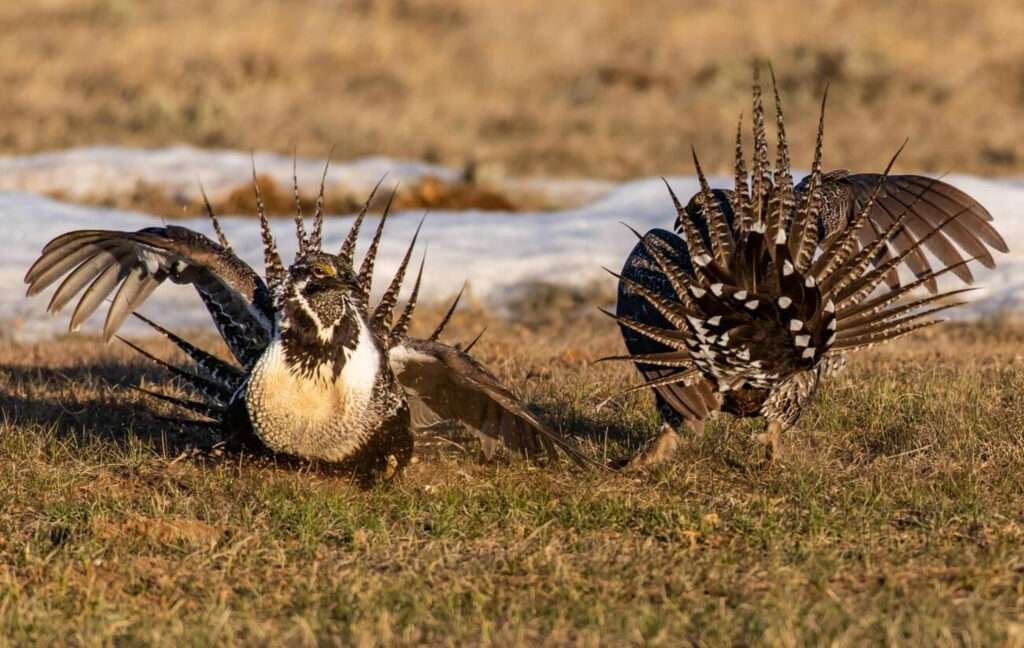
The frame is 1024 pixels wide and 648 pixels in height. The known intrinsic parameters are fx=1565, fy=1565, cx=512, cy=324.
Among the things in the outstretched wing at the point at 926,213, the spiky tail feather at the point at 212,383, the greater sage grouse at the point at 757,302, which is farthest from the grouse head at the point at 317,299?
the outstretched wing at the point at 926,213

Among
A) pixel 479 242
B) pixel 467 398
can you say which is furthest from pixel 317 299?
pixel 479 242

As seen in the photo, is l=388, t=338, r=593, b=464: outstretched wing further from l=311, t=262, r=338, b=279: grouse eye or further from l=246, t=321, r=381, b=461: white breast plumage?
l=311, t=262, r=338, b=279: grouse eye

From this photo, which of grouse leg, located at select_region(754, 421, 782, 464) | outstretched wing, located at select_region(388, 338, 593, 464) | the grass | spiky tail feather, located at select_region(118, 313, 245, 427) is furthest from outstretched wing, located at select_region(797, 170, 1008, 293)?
spiky tail feather, located at select_region(118, 313, 245, 427)

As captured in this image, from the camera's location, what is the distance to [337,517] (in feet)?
16.9

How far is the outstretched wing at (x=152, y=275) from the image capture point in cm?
556

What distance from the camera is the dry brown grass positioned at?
53.1 ft

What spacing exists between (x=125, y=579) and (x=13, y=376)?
3.31m

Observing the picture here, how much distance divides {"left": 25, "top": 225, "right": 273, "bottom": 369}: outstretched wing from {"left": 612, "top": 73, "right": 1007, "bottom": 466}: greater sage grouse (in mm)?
1399

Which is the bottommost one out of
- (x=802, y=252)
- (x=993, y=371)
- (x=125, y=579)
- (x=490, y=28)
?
(x=125, y=579)

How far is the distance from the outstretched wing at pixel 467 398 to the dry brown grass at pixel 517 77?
8.69 m

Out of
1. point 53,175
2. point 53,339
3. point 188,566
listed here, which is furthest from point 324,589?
point 53,175

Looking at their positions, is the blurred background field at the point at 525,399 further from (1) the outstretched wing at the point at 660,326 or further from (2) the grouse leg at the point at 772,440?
(1) the outstretched wing at the point at 660,326

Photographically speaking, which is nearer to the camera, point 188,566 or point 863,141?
point 188,566

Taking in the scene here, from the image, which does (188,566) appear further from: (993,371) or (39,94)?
(39,94)
